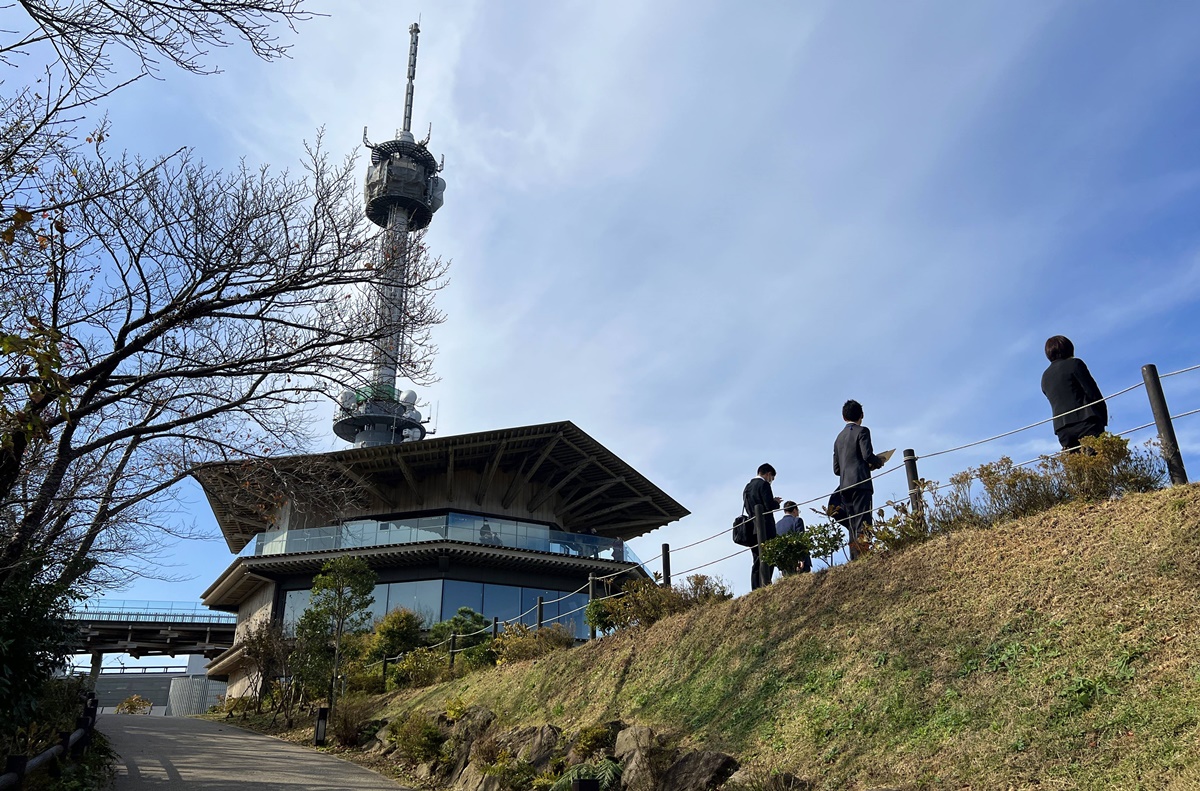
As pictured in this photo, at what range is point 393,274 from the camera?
9.96 meters

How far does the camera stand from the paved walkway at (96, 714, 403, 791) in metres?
10.3

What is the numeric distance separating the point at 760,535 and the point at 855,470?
1.73 meters

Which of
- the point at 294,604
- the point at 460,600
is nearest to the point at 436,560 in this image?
the point at 460,600

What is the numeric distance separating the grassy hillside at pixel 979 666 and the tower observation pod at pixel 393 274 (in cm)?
476

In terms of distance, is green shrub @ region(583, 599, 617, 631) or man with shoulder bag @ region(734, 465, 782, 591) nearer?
man with shoulder bag @ region(734, 465, 782, 591)

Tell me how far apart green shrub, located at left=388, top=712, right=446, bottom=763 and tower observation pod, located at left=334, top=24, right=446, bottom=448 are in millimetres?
4728

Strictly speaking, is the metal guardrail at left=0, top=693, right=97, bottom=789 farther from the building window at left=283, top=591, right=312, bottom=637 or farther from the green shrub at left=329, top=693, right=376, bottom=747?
the building window at left=283, top=591, right=312, bottom=637

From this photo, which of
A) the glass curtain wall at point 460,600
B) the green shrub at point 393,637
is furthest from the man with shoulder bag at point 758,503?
the glass curtain wall at point 460,600

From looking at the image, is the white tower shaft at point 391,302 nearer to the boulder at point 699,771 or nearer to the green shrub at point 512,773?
the green shrub at point 512,773

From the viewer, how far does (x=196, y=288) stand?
29.7ft

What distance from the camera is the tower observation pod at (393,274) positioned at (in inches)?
388

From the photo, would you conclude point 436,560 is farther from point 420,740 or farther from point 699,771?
point 699,771

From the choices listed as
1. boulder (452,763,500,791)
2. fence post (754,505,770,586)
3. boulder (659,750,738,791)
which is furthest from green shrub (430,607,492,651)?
boulder (659,750,738,791)

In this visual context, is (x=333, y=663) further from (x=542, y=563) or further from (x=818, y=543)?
(x=818, y=543)
